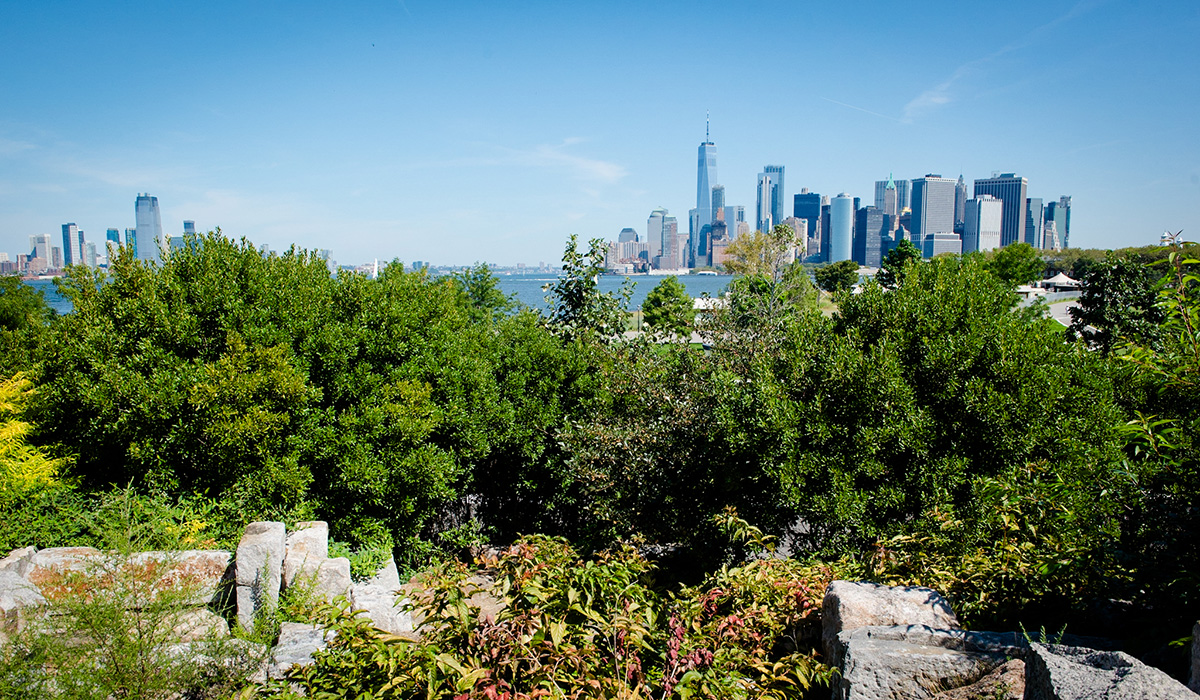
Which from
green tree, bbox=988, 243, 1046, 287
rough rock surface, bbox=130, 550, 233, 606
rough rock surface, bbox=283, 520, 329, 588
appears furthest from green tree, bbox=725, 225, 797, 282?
rough rock surface, bbox=130, 550, 233, 606

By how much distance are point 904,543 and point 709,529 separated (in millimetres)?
2500

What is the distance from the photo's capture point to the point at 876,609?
427cm

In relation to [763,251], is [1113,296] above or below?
below

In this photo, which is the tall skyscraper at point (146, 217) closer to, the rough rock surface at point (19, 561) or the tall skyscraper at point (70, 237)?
the tall skyscraper at point (70, 237)

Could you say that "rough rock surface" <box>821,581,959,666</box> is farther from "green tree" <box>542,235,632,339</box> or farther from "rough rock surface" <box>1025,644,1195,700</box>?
"green tree" <box>542,235,632,339</box>

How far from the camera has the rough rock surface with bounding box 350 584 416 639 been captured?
578 centimetres

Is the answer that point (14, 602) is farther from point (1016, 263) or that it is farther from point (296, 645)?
point (1016, 263)

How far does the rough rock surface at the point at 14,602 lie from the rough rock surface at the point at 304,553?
181 centimetres

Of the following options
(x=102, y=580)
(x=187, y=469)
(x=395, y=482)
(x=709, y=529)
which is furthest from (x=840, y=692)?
(x=187, y=469)

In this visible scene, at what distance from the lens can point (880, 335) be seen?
7.39 meters

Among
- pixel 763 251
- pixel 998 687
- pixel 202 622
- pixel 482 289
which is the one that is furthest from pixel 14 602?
pixel 763 251

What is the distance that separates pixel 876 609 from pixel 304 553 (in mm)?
5198

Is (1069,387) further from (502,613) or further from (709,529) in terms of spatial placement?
(502,613)

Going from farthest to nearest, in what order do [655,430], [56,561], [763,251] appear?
[763,251] → [655,430] → [56,561]
